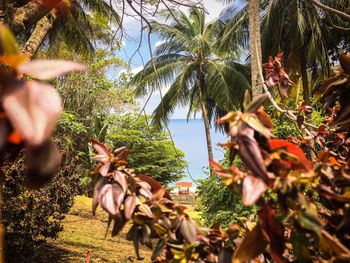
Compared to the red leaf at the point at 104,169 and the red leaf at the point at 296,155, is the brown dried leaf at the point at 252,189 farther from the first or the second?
the red leaf at the point at 104,169

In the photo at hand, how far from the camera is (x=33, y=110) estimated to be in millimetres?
274

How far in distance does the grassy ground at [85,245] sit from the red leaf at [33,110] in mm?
3615

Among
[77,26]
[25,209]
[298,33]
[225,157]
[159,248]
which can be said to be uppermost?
[298,33]

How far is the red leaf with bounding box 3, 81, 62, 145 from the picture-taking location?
259mm

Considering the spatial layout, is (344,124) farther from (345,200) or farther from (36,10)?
(36,10)

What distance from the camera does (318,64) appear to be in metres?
11.8

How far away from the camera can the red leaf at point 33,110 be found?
0.85 feet

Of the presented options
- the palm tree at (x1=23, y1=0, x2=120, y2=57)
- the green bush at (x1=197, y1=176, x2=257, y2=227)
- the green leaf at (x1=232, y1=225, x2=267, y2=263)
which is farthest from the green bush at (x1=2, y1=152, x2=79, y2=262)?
the palm tree at (x1=23, y1=0, x2=120, y2=57)

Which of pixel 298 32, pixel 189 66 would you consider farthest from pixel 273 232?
A: pixel 189 66

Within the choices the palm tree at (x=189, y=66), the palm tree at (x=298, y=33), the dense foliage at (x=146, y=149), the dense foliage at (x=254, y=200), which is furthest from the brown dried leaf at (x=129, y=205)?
the dense foliage at (x=146, y=149)

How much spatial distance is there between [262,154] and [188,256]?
0.70ft

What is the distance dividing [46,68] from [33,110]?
8cm

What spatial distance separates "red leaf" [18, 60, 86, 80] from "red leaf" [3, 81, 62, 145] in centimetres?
3

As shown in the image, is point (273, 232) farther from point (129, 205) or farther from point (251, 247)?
point (129, 205)
